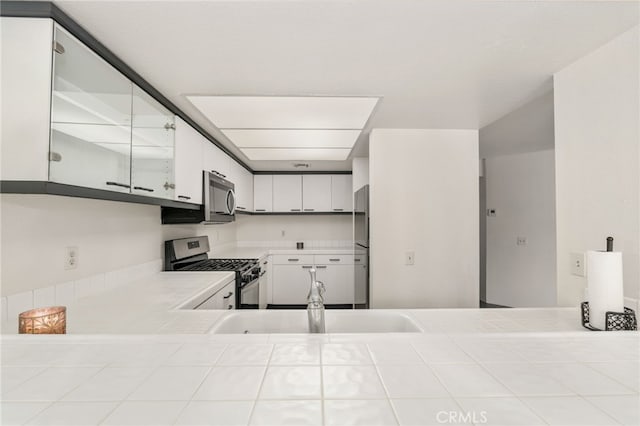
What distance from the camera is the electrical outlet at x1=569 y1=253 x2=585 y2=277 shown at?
1.42m

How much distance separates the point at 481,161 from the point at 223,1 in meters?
4.29

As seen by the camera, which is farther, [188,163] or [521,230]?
[521,230]

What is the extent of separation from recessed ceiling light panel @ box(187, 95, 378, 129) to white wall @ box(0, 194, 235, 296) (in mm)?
912

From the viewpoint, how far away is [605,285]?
3.48 feet

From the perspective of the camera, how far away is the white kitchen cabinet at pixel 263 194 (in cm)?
439

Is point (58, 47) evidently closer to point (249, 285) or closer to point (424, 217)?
point (249, 285)

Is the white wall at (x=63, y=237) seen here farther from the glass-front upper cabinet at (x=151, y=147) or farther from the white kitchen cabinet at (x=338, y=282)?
the white kitchen cabinet at (x=338, y=282)

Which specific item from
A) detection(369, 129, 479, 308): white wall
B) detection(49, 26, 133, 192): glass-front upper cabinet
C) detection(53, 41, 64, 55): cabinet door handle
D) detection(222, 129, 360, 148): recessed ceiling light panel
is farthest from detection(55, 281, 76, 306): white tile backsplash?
detection(369, 129, 479, 308): white wall

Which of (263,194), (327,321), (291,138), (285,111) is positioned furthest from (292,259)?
(327,321)

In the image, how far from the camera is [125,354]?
74 cm

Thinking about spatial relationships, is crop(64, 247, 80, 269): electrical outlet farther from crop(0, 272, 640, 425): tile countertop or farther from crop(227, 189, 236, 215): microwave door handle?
crop(227, 189, 236, 215): microwave door handle

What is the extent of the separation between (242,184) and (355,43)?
9.32 feet

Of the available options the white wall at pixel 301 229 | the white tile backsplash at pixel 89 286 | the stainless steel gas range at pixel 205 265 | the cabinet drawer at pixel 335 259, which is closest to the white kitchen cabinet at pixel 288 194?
the white wall at pixel 301 229

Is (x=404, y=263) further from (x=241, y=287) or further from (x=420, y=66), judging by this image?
(x=420, y=66)
